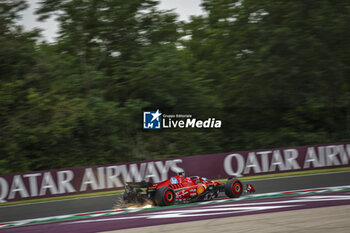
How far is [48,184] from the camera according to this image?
48.7ft

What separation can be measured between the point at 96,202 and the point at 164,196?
386 cm

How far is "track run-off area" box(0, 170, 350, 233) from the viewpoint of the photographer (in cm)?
942

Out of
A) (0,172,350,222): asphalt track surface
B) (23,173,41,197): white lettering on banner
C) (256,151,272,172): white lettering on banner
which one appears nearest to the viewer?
(0,172,350,222): asphalt track surface

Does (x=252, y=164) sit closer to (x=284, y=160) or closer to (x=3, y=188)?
(x=284, y=160)

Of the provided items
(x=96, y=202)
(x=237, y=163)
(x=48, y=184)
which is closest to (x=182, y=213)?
(x=96, y=202)

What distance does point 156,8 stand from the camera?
25.2 metres

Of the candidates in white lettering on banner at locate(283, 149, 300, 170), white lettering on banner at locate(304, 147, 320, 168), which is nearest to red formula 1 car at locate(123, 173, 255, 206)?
white lettering on banner at locate(283, 149, 300, 170)

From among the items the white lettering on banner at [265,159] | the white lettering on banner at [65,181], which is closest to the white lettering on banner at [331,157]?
the white lettering on banner at [265,159]

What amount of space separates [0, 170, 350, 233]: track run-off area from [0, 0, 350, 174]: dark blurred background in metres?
9.91

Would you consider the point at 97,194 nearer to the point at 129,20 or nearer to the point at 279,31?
the point at 129,20

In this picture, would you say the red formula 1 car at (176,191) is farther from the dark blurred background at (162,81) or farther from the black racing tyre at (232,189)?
the dark blurred background at (162,81)

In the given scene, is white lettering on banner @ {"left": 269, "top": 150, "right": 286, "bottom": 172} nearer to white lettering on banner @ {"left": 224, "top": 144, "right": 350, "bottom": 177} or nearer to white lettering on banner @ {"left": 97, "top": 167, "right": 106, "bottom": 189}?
white lettering on banner @ {"left": 224, "top": 144, "right": 350, "bottom": 177}

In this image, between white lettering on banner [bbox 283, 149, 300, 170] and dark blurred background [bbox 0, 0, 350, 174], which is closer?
white lettering on banner [bbox 283, 149, 300, 170]

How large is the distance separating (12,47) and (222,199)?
48.7 ft
